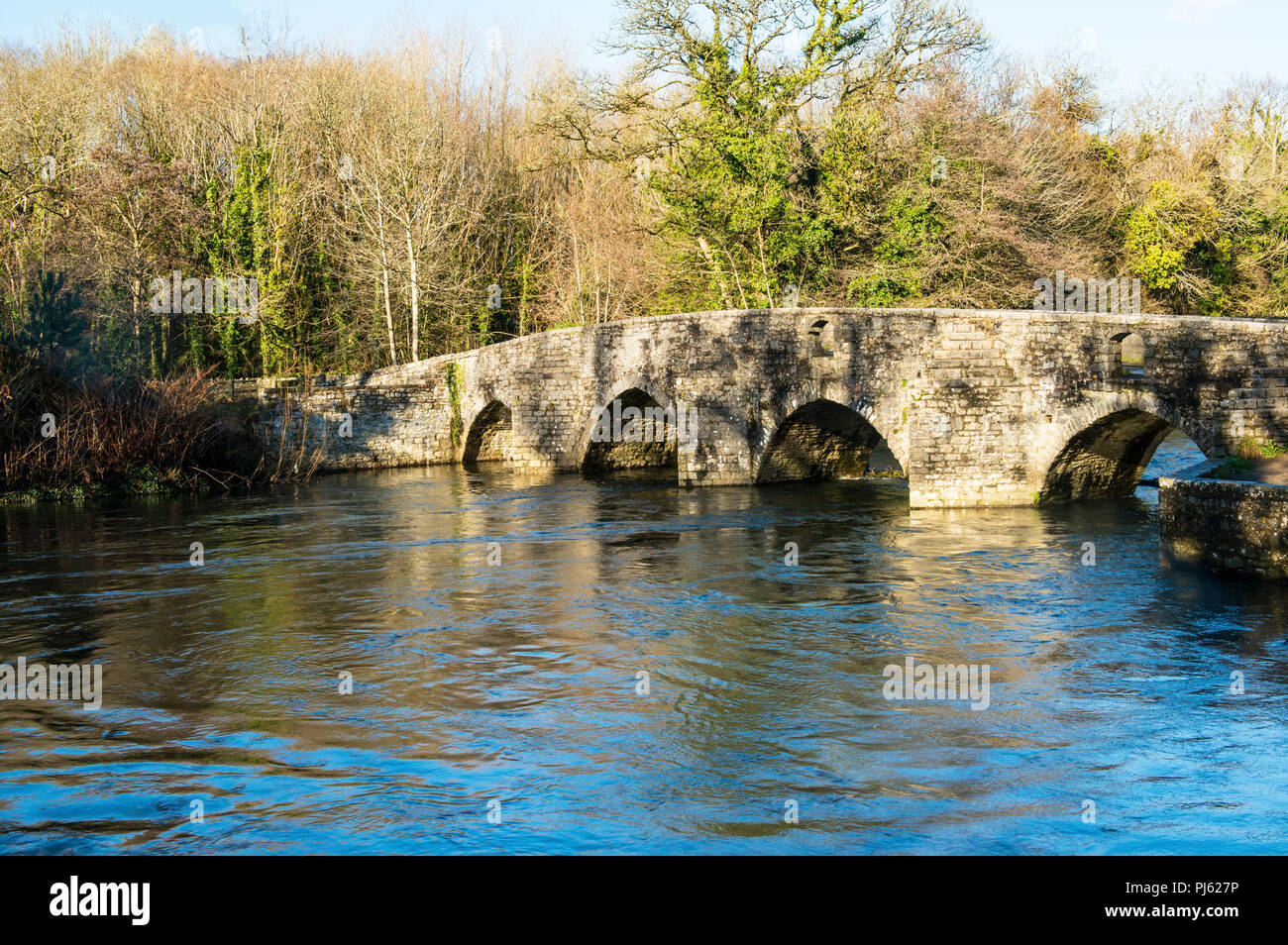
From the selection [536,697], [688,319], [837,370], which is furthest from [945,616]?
[688,319]

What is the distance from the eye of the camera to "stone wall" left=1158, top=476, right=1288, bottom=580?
11867 millimetres

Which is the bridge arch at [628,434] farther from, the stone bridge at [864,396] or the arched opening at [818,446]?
the arched opening at [818,446]

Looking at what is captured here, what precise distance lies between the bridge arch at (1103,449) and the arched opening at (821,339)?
13.2 ft

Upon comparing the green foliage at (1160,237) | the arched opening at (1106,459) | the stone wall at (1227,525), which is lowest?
the stone wall at (1227,525)

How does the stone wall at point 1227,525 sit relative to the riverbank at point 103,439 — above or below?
below

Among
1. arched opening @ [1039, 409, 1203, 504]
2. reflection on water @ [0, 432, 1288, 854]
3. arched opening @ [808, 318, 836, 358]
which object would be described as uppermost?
arched opening @ [808, 318, 836, 358]

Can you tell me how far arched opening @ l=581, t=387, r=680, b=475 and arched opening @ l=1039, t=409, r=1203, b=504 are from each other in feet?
27.6

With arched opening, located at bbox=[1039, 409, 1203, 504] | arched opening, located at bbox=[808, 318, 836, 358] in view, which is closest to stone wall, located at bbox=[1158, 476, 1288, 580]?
arched opening, located at bbox=[1039, 409, 1203, 504]

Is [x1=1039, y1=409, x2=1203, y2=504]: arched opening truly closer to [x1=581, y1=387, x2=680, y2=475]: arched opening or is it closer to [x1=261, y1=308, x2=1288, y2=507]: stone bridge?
[x1=261, y1=308, x2=1288, y2=507]: stone bridge

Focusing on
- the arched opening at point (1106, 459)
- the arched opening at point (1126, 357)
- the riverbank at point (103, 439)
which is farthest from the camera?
the riverbank at point (103, 439)

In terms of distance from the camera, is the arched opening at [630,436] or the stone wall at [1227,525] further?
the arched opening at [630,436]

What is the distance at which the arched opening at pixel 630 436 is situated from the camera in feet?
80.2

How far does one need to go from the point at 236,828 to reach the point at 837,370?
14.3 meters

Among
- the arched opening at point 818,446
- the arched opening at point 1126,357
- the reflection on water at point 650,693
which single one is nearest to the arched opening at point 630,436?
the arched opening at point 818,446
